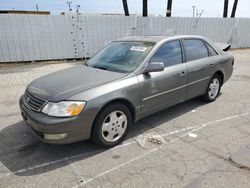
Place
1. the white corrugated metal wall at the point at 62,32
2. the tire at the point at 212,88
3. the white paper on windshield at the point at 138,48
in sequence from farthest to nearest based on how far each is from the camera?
the white corrugated metal wall at the point at 62,32 < the tire at the point at 212,88 < the white paper on windshield at the point at 138,48

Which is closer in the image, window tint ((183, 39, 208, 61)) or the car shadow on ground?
the car shadow on ground

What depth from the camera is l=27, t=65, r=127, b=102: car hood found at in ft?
9.27

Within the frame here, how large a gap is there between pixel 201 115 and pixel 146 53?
182cm

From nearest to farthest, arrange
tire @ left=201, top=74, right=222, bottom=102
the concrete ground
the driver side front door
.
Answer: the concrete ground
the driver side front door
tire @ left=201, top=74, right=222, bottom=102

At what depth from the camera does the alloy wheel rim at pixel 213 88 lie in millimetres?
4850

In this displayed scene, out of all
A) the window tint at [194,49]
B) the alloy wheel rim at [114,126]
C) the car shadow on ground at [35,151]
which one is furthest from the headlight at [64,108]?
the window tint at [194,49]

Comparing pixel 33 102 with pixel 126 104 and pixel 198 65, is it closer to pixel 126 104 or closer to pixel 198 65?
pixel 126 104

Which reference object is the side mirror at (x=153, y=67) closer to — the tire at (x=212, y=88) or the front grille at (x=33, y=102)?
the front grille at (x=33, y=102)

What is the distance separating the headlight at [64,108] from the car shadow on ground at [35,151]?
706 millimetres

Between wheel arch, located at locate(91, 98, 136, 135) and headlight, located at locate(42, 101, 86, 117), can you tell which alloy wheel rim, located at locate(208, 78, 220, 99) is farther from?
headlight, located at locate(42, 101, 86, 117)

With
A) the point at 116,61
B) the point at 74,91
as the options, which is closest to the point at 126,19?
the point at 116,61

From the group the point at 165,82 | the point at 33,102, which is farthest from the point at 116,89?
the point at 33,102

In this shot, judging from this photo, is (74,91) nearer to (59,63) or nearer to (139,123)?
(139,123)

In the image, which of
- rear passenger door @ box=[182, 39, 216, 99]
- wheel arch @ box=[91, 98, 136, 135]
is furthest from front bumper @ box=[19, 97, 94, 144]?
rear passenger door @ box=[182, 39, 216, 99]
